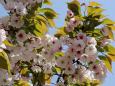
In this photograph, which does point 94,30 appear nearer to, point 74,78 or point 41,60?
point 74,78

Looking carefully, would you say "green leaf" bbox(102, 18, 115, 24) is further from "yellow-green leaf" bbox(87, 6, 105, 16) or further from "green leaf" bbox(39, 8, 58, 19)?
"green leaf" bbox(39, 8, 58, 19)

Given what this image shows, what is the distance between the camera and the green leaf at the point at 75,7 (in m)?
2.54

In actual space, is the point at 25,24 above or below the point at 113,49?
above

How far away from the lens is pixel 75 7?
2.57 metres

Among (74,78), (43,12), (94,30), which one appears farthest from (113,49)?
(43,12)

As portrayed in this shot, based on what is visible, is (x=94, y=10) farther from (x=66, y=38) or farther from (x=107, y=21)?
(x=66, y=38)

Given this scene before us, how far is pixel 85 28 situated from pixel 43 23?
1.70 ft

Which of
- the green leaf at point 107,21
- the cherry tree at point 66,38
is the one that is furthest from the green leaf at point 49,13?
the green leaf at point 107,21

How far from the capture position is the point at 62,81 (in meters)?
2.84

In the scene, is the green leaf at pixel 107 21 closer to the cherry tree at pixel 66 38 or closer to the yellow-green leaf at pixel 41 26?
the cherry tree at pixel 66 38

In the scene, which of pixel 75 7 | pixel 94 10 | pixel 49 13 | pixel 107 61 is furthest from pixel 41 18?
pixel 107 61

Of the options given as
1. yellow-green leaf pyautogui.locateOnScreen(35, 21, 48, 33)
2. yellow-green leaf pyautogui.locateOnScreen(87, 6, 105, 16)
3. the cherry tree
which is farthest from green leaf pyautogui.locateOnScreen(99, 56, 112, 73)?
yellow-green leaf pyautogui.locateOnScreen(35, 21, 48, 33)

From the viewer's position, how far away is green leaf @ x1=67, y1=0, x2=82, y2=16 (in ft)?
8.33

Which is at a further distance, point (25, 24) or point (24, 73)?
point (24, 73)
